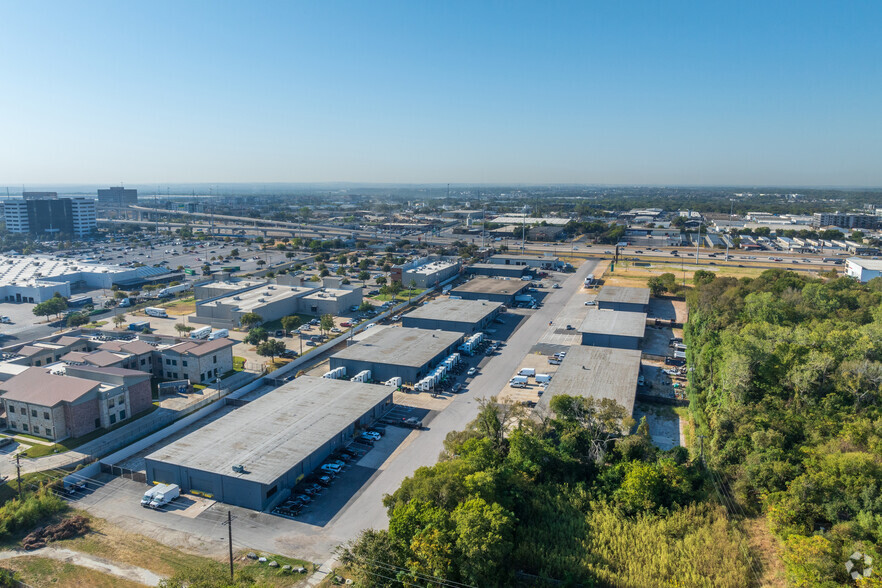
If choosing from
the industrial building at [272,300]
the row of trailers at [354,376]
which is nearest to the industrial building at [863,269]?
the industrial building at [272,300]

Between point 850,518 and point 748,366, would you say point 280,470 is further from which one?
point 748,366

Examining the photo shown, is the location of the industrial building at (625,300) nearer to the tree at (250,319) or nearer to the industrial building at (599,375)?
the industrial building at (599,375)

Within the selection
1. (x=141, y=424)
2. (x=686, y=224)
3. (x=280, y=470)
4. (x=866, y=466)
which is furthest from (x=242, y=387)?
(x=686, y=224)

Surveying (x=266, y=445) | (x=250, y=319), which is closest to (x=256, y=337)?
(x=250, y=319)

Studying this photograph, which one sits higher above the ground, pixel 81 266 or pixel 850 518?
pixel 81 266

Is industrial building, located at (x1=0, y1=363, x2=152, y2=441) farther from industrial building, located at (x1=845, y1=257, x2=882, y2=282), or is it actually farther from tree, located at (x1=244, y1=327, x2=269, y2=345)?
industrial building, located at (x1=845, y1=257, x2=882, y2=282)
